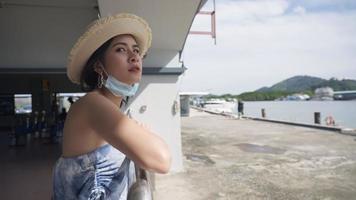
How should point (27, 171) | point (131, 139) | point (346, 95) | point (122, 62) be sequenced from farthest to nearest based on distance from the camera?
point (346, 95)
point (27, 171)
point (122, 62)
point (131, 139)

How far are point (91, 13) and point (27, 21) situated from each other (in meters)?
1.40

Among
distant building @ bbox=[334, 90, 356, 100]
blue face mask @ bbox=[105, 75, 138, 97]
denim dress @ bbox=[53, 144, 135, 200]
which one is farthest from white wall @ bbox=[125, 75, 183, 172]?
distant building @ bbox=[334, 90, 356, 100]

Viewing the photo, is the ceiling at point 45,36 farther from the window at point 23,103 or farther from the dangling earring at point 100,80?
the window at point 23,103

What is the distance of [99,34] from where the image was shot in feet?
4.09

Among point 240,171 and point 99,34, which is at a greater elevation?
point 99,34

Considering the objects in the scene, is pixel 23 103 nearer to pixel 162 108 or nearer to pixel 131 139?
pixel 162 108

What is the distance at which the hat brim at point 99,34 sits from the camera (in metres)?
1.25

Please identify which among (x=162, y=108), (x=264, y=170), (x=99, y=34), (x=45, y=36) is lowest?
(x=264, y=170)

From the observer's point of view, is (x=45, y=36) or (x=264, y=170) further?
(x=45, y=36)

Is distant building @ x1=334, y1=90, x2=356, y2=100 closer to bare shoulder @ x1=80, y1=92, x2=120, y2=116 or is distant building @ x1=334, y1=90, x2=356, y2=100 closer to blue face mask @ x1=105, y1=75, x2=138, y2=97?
blue face mask @ x1=105, y1=75, x2=138, y2=97

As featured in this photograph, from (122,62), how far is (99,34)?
0.13 metres

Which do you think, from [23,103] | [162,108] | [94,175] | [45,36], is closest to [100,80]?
[94,175]

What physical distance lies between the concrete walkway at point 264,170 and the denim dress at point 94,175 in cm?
469

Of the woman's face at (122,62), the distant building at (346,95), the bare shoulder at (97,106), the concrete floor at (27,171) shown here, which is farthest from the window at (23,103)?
the distant building at (346,95)
